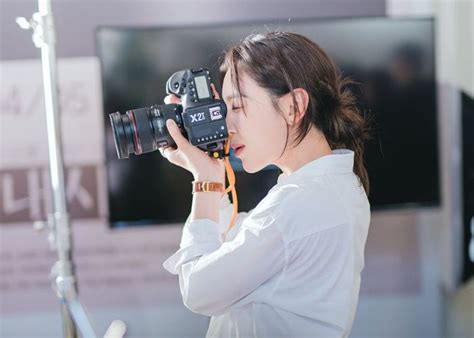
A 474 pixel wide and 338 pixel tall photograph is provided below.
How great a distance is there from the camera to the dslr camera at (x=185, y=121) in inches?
48.9

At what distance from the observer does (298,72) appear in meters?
1.18

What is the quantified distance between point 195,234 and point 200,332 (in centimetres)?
182

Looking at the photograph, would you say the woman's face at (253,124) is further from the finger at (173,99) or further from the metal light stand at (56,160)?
the metal light stand at (56,160)

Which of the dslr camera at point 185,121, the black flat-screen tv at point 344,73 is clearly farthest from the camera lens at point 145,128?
the black flat-screen tv at point 344,73

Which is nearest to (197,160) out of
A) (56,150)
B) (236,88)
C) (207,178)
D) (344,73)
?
(207,178)

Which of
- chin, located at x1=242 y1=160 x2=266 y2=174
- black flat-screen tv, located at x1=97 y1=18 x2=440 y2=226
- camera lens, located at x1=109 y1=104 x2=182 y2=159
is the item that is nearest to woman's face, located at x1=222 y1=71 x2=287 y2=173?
chin, located at x1=242 y1=160 x2=266 y2=174

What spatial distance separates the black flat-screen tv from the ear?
1.21 metres

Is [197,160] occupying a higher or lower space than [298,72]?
lower

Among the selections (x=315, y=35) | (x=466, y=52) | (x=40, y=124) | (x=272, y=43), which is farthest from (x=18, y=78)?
(x=272, y=43)

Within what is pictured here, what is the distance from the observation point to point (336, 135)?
4.16 feet

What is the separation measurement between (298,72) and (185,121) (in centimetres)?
21

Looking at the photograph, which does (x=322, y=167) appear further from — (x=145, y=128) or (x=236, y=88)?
(x=145, y=128)

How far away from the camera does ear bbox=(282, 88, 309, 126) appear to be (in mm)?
1188

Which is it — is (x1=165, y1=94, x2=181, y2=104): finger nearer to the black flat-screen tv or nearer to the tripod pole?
the tripod pole
